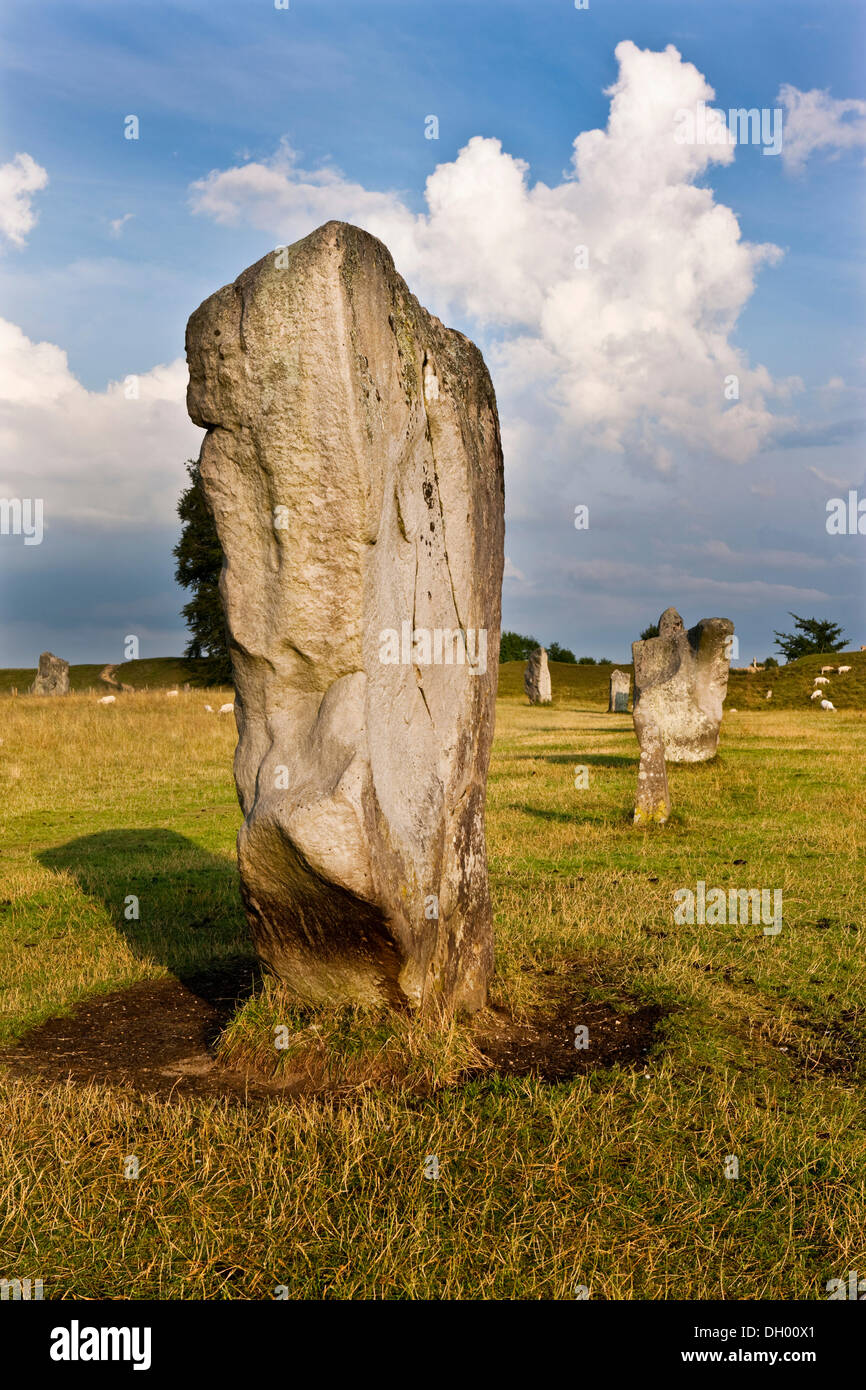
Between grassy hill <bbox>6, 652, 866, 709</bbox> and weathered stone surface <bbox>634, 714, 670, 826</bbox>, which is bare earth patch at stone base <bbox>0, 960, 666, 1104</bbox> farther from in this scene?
grassy hill <bbox>6, 652, 866, 709</bbox>

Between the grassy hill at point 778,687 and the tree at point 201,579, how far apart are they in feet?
42.1

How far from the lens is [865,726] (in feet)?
84.3

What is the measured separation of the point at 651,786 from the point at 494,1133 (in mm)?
8565

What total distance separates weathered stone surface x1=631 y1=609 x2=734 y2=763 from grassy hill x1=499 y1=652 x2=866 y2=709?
16039 mm

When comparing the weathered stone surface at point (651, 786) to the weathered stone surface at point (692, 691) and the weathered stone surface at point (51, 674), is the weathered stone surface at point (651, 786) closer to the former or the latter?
the weathered stone surface at point (692, 691)

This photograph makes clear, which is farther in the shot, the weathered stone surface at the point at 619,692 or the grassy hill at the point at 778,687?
the weathered stone surface at the point at 619,692

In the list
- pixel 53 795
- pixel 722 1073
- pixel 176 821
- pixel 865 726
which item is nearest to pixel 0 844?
pixel 176 821

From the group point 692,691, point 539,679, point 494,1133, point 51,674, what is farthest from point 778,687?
point 494,1133

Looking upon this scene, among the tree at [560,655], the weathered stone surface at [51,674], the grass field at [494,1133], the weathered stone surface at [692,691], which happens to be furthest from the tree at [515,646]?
the grass field at [494,1133]

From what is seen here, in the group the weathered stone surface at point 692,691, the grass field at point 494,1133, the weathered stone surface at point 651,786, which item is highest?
the weathered stone surface at point 692,691

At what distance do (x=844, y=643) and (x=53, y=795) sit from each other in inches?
1824

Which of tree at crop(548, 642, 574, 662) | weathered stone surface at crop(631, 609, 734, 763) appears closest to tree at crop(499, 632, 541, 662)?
tree at crop(548, 642, 574, 662)

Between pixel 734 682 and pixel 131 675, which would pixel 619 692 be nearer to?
pixel 734 682

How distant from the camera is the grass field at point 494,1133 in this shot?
382cm
